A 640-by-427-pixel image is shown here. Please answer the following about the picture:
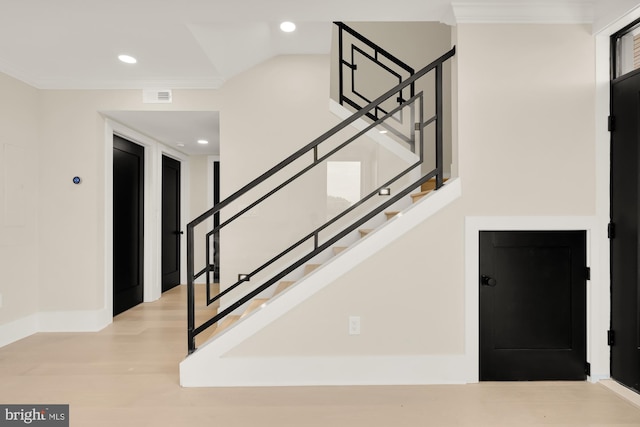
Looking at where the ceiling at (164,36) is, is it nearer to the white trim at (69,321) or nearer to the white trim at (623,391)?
the white trim at (69,321)

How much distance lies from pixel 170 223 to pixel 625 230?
5670 mm

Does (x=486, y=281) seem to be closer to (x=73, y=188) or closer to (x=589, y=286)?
(x=589, y=286)

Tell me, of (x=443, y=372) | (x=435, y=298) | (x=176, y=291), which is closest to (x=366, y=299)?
(x=435, y=298)

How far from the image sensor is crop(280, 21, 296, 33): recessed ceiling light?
10.0 feet

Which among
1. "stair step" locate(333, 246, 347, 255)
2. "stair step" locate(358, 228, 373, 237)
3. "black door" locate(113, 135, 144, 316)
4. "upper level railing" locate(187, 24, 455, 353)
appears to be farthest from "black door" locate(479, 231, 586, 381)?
"black door" locate(113, 135, 144, 316)

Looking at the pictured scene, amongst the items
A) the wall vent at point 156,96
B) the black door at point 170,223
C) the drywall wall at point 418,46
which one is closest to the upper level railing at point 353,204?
the drywall wall at point 418,46

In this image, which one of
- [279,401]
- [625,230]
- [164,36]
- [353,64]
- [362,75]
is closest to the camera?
[279,401]

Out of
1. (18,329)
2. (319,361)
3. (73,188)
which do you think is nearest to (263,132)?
(73,188)

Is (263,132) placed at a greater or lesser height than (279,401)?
greater

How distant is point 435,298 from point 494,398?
723mm

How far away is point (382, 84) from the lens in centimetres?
470

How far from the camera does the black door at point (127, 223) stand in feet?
14.6

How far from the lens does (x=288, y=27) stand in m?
3.14

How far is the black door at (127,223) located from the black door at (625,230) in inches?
196
